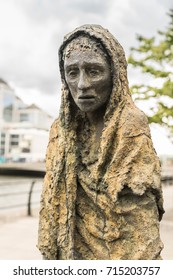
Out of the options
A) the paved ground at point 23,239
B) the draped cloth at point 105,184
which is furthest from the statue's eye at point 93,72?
the paved ground at point 23,239

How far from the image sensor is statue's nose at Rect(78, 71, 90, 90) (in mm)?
2658

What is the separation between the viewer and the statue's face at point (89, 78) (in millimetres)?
2650

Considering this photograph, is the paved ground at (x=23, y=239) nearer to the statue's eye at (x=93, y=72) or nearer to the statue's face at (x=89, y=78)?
the statue's face at (x=89, y=78)

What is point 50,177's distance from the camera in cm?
284

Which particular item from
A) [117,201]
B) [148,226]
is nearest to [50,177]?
[117,201]

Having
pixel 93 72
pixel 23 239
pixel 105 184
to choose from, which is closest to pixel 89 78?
pixel 93 72

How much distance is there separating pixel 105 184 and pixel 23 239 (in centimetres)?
683

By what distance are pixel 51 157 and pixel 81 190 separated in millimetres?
321

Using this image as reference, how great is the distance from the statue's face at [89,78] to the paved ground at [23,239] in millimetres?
5239

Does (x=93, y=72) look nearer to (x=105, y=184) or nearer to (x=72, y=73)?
(x=72, y=73)

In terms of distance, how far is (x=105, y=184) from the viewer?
2572 mm

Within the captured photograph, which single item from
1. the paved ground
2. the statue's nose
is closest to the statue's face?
the statue's nose

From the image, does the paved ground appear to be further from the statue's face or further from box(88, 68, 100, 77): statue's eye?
box(88, 68, 100, 77): statue's eye
